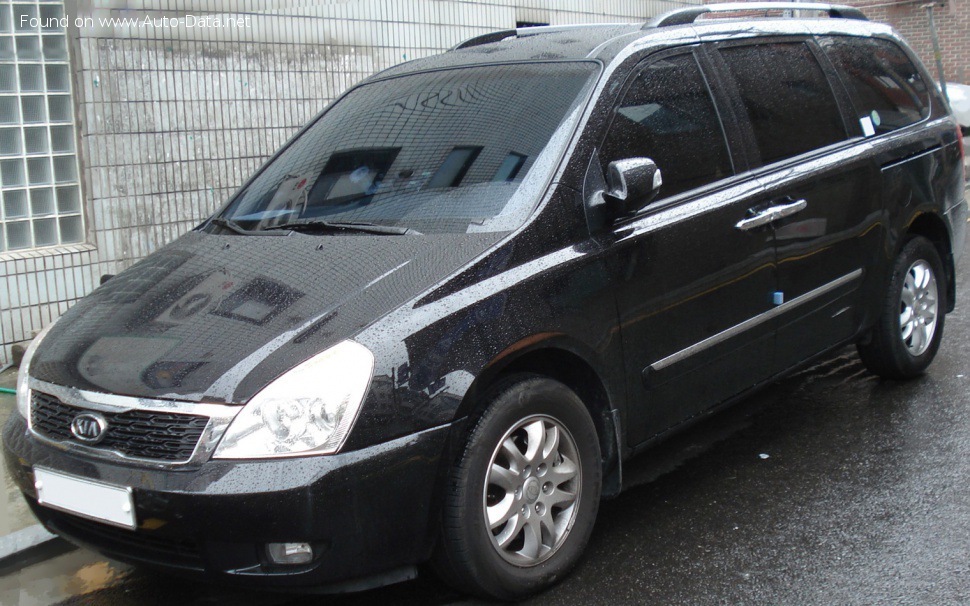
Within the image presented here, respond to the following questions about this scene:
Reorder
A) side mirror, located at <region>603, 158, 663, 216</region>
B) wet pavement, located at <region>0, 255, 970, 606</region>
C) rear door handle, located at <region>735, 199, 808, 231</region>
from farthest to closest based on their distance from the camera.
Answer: rear door handle, located at <region>735, 199, 808, 231</region> < side mirror, located at <region>603, 158, 663, 216</region> < wet pavement, located at <region>0, 255, 970, 606</region>

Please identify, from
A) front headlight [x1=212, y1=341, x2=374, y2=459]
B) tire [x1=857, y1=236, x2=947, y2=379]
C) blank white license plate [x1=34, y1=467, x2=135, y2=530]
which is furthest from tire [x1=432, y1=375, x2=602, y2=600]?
tire [x1=857, y1=236, x2=947, y2=379]

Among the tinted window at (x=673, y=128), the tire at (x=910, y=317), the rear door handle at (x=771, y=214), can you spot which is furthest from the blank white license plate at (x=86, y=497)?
the tire at (x=910, y=317)

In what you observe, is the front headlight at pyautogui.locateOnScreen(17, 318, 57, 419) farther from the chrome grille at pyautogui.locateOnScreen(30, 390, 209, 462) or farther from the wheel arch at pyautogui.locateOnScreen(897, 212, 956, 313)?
the wheel arch at pyautogui.locateOnScreen(897, 212, 956, 313)

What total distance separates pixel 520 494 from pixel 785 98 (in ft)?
7.58

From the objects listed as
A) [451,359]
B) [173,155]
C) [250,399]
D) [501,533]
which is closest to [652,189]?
[451,359]

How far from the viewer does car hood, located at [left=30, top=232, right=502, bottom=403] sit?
291cm

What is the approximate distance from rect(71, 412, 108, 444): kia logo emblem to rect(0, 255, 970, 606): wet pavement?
83 cm

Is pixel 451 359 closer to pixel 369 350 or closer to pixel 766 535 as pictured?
pixel 369 350

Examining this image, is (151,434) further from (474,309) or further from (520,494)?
(520,494)

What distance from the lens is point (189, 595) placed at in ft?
11.7

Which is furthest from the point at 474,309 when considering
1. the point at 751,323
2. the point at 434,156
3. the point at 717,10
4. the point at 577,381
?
the point at 717,10

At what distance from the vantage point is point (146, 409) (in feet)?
9.49

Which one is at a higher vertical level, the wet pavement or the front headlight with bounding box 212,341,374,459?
the front headlight with bounding box 212,341,374,459

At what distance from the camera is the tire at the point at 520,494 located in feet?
10.0
